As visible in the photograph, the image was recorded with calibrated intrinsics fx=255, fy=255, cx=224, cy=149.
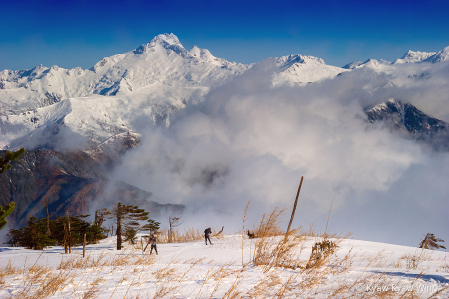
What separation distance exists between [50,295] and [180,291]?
84.7 inches

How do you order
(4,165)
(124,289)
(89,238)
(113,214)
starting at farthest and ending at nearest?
(89,238) < (113,214) < (4,165) < (124,289)

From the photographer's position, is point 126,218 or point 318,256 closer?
point 318,256

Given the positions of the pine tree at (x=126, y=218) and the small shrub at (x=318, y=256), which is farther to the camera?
the pine tree at (x=126, y=218)

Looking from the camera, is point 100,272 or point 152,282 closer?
point 152,282

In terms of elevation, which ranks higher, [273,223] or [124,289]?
[273,223]

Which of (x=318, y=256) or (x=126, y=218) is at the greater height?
(x=318, y=256)

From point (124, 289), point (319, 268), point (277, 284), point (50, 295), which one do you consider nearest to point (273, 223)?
point (319, 268)

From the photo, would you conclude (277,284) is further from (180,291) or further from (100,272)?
(100,272)

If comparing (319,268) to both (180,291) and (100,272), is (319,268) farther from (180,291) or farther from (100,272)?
(100,272)

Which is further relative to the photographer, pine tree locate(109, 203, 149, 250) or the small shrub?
pine tree locate(109, 203, 149, 250)

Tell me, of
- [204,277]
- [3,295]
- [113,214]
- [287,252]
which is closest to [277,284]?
[204,277]

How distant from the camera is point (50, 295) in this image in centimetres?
422

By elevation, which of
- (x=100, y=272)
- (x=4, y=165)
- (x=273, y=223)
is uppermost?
(x=4, y=165)

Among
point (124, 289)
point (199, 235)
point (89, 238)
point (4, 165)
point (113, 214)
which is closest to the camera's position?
point (124, 289)
